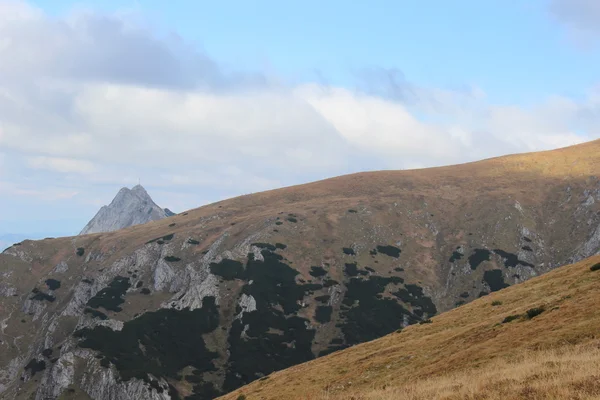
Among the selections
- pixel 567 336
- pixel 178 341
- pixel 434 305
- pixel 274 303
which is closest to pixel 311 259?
pixel 274 303

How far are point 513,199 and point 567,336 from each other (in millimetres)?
141872

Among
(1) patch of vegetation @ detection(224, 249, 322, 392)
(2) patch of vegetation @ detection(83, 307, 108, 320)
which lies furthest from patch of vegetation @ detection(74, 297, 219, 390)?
(2) patch of vegetation @ detection(83, 307, 108, 320)

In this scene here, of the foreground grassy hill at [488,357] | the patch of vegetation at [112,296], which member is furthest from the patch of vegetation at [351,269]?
the foreground grassy hill at [488,357]

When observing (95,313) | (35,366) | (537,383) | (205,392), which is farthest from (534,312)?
(95,313)

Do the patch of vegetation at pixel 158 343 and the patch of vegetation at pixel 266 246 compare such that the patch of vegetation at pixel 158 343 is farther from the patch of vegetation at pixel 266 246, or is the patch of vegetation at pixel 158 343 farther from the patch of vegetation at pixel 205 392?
Answer: the patch of vegetation at pixel 266 246

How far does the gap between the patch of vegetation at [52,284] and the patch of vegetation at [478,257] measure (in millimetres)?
116547

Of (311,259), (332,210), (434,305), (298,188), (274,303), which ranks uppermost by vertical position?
(298,188)

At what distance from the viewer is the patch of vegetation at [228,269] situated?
414 feet

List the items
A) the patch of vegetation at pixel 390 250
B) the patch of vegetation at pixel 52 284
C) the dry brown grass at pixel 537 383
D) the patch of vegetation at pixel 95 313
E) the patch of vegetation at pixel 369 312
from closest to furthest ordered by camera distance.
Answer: the dry brown grass at pixel 537 383, the patch of vegetation at pixel 369 312, the patch of vegetation at pixel 95 313, the patch of vegetation at pixel 390 250, the patch of vegetation at pixel 52 284

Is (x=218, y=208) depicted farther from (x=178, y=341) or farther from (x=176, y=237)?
(x=178, y=341)

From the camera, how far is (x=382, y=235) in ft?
477

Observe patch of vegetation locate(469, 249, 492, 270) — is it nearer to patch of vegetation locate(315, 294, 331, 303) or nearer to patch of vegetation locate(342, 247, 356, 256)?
patch of vegetation locate(342, 247, 356, 256)

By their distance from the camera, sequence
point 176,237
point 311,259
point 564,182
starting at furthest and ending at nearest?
1. point 564,182
2. point 176,237
3. point 311,259

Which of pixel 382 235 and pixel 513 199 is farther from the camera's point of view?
pixel 513 199
